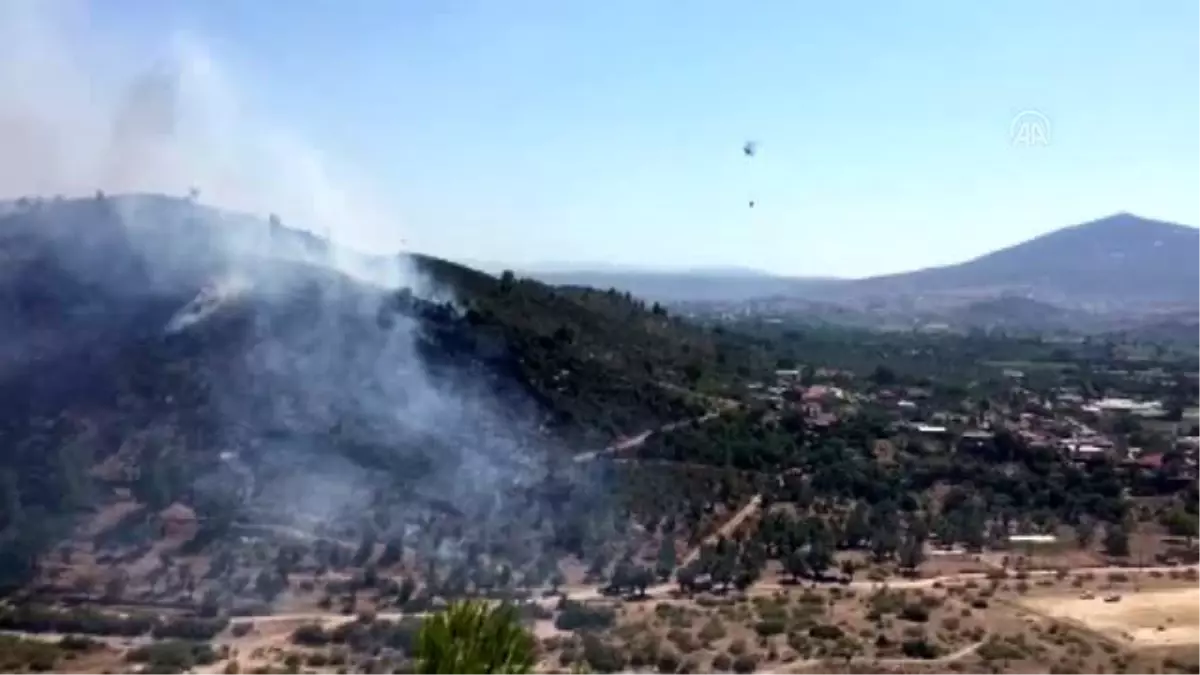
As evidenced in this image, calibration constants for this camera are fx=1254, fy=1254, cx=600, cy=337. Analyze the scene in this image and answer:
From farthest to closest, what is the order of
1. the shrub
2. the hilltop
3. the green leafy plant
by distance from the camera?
the hilltop
the shrub
the green leafy plant

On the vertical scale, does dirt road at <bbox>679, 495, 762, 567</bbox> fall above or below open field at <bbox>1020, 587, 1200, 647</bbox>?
above

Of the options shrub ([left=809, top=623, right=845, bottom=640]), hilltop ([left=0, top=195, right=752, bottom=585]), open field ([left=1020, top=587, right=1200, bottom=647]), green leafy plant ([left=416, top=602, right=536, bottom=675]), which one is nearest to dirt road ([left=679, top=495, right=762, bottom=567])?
hilltop ([left=0, top=195, right=752, bottom=585])

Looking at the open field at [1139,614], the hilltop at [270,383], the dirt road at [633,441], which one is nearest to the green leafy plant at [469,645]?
the open field at [1139,614]

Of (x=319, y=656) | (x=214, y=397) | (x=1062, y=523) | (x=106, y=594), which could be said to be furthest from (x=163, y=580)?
(x=1062, y=523)

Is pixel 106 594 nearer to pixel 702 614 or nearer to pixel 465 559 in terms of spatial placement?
pixel 465 559

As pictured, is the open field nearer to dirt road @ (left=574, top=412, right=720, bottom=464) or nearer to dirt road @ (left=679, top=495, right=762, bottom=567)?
dirt road @ (left=679, top=495, right=762, bottom=567)

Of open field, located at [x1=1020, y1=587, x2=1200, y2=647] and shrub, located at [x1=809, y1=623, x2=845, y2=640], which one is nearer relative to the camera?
shrub, located at [x1=809, y1=623, x2=845, y2=640]

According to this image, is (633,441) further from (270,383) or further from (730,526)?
(270,383)

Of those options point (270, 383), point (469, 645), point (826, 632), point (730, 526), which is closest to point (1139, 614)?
point (826, 632)
